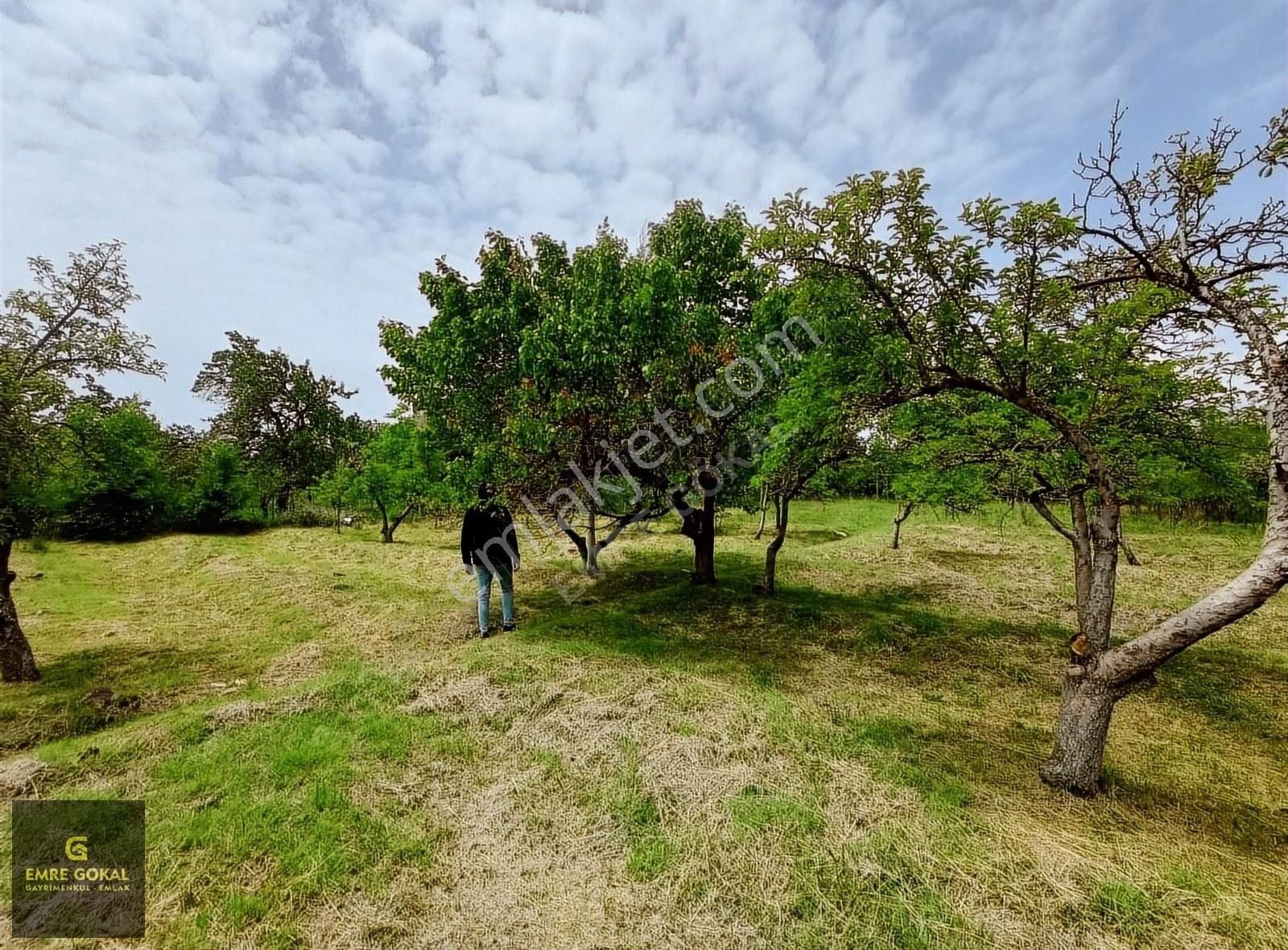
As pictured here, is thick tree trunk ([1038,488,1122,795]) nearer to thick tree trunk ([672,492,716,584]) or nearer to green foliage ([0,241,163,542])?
thick tree trunk ([672,492,716,584])

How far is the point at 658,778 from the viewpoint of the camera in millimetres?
4203

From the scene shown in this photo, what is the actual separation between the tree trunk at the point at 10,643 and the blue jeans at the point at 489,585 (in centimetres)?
518

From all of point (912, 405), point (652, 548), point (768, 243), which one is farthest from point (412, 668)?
point (652, 548)

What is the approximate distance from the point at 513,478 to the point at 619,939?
6.01 meters

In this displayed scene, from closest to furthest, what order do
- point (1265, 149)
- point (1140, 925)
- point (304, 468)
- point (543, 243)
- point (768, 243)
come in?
point (1140, 925), point (1265, 149), point (768, 243), point (543, 243), point (304, 468)

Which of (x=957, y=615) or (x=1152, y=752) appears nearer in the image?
(x=1152, y=752)

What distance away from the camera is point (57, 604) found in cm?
936

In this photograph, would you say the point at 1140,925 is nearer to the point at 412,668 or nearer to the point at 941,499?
the point at 941,499

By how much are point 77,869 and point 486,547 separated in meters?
5.03

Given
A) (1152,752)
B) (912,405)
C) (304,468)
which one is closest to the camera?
(1152,752)

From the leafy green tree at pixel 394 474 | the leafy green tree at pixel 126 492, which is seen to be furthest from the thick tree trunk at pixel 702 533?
the leafy green tree at pixel 126 492

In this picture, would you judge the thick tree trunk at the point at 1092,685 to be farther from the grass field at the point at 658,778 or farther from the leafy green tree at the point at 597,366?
the leafy green tree at the point at 597,366

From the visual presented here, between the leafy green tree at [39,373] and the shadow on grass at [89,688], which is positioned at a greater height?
the leafy green tree at [39,373]

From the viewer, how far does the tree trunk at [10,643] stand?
566 cm
